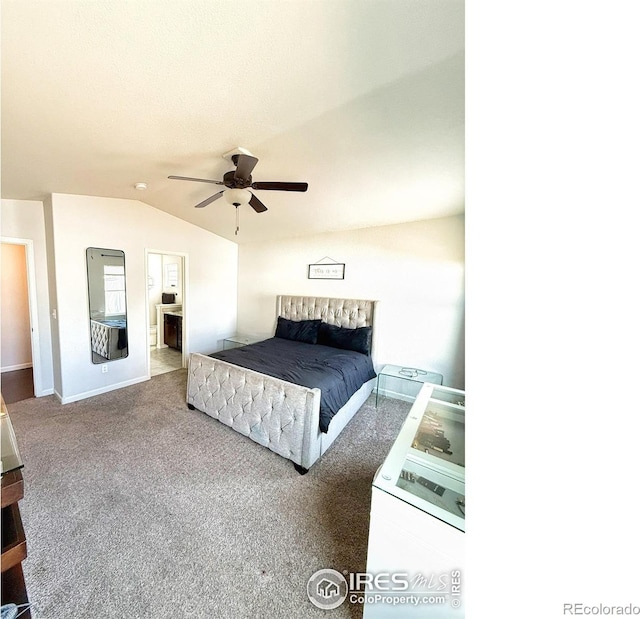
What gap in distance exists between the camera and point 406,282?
11.6 feet

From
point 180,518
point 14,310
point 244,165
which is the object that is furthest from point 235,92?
point 14,310

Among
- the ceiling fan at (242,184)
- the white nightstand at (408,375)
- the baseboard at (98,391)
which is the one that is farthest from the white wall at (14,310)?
the white nightstand at (408,375)

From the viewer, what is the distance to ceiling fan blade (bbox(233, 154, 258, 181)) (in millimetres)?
1876

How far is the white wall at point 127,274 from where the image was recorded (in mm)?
3037

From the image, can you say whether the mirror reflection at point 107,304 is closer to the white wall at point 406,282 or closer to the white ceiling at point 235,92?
the white ceiling at point 235,92

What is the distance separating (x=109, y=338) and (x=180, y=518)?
2.78 meters

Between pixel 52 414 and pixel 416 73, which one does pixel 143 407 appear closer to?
pixel 52 414

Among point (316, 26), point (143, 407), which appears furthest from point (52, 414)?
Result: point (316, 26)

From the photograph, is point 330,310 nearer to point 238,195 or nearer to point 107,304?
point 238,195

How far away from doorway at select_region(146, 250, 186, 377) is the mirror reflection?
444mm

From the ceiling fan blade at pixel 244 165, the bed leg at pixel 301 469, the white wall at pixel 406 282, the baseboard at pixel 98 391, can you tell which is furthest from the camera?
the white wall at pixel 406 282

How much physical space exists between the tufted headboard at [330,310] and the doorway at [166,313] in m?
1.78

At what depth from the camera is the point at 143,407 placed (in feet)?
10.0
